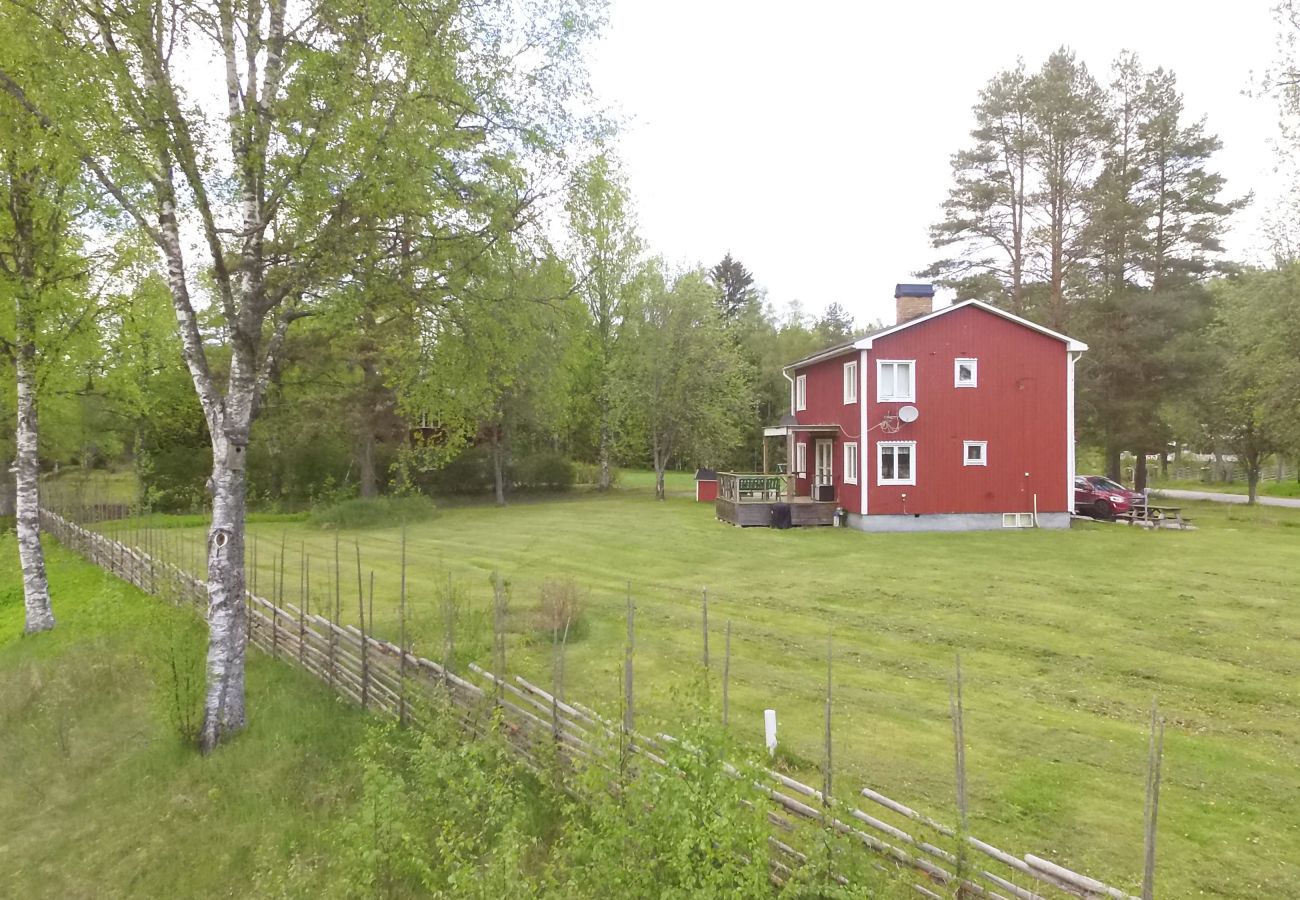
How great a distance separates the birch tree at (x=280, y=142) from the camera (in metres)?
6.63

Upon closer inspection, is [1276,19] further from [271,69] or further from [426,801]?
[426,801]

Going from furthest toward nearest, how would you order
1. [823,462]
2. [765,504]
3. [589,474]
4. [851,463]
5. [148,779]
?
1. [589,474]
2. [823,462]
3. [765,504]
4. [851,463]
5. [148,779]

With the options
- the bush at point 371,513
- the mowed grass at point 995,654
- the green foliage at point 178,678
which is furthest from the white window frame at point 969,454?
the green foliage at point 178,678

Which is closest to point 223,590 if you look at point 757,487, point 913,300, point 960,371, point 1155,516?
point 757,487

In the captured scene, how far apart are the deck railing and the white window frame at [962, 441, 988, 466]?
17.1ft

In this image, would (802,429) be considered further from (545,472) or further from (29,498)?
(29,498)

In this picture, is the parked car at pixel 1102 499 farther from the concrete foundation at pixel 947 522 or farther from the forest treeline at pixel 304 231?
the forest treeline at pixel 304 231

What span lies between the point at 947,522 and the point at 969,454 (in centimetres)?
213

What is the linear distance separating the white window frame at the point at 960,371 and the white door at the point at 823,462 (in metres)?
4.23

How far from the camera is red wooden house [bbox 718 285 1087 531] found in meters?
22.0

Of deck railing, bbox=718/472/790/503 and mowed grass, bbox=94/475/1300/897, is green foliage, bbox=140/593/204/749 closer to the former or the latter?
mowed grass, bbox=94/475/1300/897

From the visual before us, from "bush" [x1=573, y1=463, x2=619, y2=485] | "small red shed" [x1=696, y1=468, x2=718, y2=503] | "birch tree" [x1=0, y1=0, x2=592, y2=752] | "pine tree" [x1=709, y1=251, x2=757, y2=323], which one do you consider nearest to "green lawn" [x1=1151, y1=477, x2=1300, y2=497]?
"small red shed" [x1=696, y1=468, x2=718, y2=503]

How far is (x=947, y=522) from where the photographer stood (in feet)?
72.6

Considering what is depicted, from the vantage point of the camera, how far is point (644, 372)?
33375 millimetres
